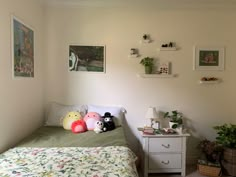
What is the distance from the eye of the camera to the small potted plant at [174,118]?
2800 mm

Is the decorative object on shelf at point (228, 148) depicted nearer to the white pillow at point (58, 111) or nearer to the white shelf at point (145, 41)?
the white shelf at point (145, 41)

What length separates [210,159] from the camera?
9.20ft

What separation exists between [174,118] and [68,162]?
174 centimetres

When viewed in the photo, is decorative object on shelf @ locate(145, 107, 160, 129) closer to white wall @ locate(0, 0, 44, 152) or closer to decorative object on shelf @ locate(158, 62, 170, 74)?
decorative object on shelf @ locate(158, 62, 170, 74)

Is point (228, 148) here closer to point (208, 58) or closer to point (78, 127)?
point (208, 58)

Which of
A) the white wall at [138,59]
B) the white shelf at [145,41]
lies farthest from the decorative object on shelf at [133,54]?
the white shelf at [145,41]

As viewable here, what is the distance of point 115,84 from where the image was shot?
118 inches

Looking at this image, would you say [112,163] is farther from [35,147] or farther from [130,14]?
[130,14]

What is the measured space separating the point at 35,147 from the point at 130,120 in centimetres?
146

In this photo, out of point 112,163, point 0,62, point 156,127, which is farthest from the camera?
point 156,127


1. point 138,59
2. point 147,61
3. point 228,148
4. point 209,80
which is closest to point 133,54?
point 138,59

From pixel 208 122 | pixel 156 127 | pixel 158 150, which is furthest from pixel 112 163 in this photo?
pixel 208 122

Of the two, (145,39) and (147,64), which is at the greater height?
(145,39)

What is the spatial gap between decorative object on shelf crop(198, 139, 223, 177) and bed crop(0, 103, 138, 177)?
4.03ft
